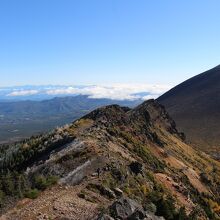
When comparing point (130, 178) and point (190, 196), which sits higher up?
point (130, 178)

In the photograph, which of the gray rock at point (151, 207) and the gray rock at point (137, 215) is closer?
the gray rock at point (137, 215)

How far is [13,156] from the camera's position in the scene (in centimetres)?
4547

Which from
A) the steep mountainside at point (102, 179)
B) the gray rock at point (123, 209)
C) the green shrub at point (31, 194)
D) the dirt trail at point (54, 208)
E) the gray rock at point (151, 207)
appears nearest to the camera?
the gray rock at point (123, 209)

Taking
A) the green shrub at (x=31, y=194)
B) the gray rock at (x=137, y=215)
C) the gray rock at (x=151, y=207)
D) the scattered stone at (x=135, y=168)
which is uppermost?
the green shrub at (x=31, y=194)

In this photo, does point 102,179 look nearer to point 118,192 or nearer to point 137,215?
point 118,192

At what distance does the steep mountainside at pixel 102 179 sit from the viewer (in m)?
26.3

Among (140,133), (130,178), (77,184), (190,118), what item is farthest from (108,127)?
(190,118)

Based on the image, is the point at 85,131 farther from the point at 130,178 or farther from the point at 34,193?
the point at 34,193

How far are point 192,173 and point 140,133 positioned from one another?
35.1 ft

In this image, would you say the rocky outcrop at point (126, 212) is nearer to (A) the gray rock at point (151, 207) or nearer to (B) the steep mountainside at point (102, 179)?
(B) the steep mountainside at point (102, 179)

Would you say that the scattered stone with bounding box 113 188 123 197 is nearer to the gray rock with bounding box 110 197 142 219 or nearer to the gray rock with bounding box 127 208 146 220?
the gray rock with bounding box 110 197 142 219

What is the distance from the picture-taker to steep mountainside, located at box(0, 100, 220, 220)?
2628 centimetres

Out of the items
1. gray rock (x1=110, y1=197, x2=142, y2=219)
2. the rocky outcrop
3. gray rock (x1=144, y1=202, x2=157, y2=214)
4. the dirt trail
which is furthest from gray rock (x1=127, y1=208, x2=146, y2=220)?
gray rock (x1=144, y1=202, x2=157, y2=214)

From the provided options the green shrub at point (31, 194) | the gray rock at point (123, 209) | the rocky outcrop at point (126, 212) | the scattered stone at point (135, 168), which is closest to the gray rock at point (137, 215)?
the rocky outcrop at point (126, 212)
